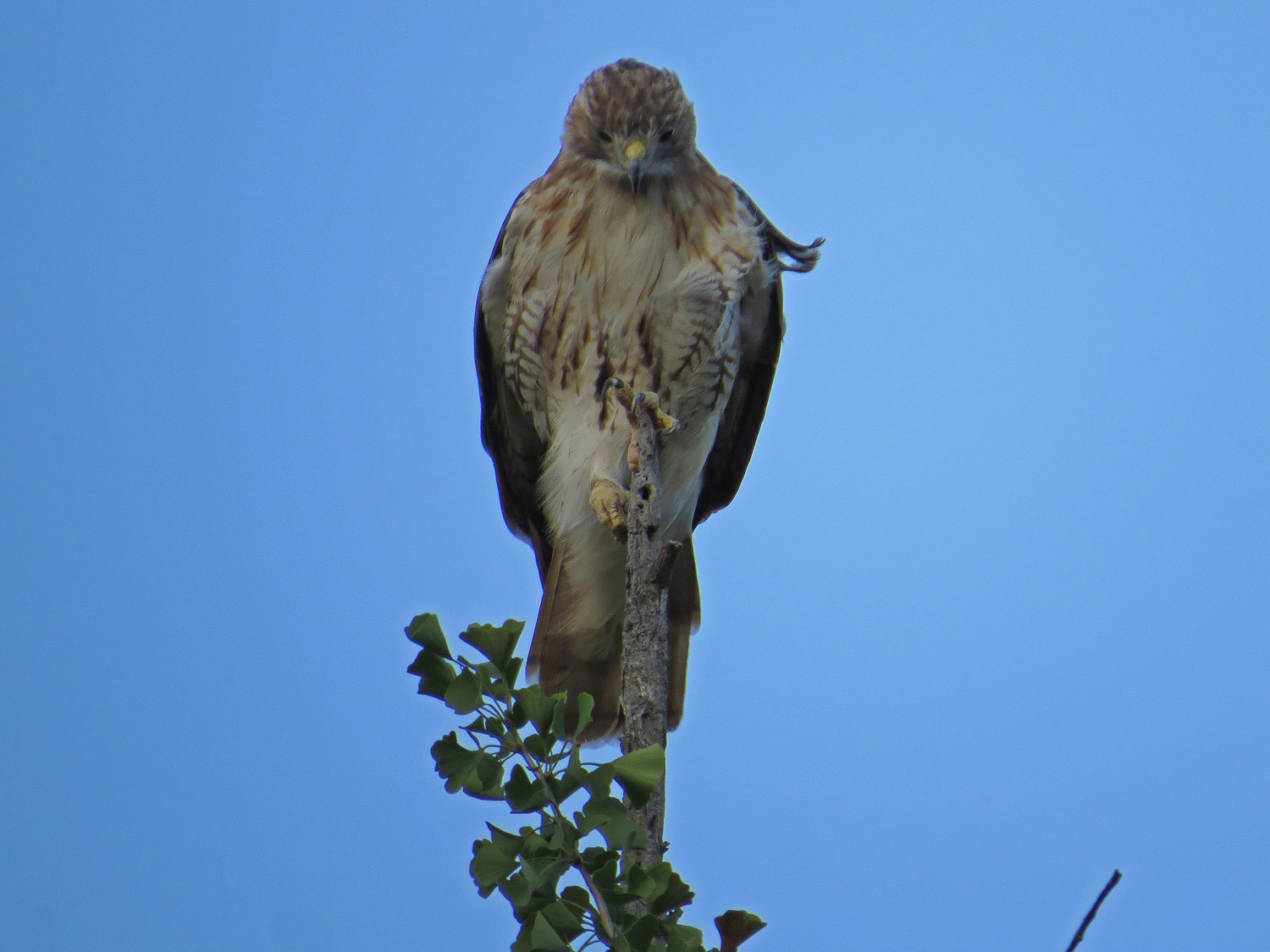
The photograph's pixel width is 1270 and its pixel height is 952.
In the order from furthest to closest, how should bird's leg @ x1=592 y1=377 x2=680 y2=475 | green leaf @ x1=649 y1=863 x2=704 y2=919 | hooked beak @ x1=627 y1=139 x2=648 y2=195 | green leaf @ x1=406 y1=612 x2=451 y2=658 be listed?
hooked beak @ x1=627 y1=139 x2=648 y2=195, bird's leg @ x1=592 y1=377 x2=680 y2=475, green leaf @ x1=406 y1=612 x2=451 y2=658, green leaf @ x1=649 y1=863 x2=704 y2=919

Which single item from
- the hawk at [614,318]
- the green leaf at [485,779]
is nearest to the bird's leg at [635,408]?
the hawk at [614,318]

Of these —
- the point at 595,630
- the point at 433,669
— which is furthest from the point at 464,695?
the point at 595,630

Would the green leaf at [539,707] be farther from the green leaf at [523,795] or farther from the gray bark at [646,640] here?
the gray bark at [646,640]

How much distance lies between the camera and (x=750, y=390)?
4.97 m

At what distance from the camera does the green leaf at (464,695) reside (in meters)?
1.52

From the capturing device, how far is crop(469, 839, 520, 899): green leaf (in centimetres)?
148

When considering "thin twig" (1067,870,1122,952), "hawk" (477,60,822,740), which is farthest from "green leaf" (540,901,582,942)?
"hawk" (477,60,822,740)

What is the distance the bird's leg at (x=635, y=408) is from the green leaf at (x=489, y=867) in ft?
5.63

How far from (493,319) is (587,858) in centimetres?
353

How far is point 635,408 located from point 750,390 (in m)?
1.66

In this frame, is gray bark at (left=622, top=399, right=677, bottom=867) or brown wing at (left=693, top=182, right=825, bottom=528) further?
brown wing at (left=693, top=182, right=825, bottom=528)

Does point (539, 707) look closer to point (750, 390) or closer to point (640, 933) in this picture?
point (640, 933)

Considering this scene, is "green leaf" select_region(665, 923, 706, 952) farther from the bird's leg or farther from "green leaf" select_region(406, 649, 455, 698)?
the bird's leg

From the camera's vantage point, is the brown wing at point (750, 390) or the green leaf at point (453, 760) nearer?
the green leaf at point (453, 760)
